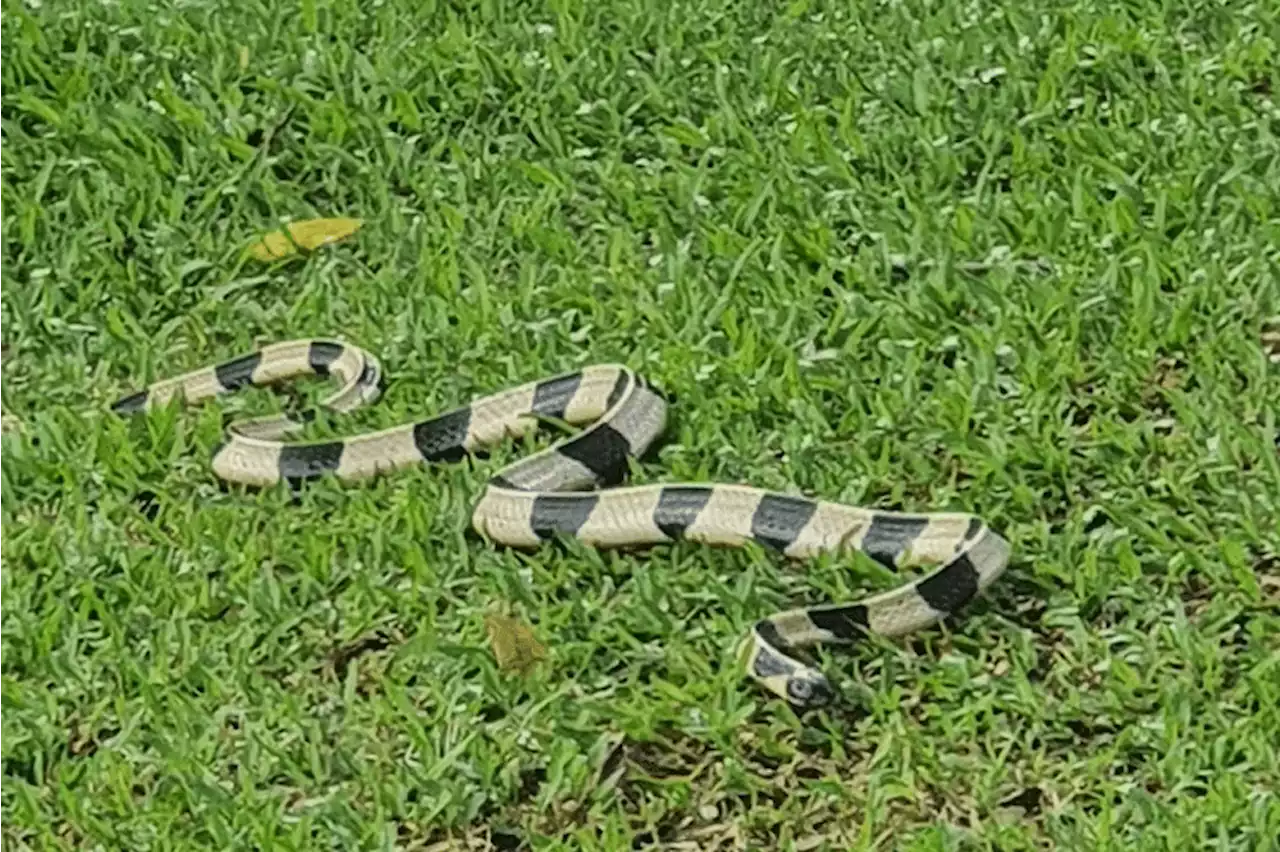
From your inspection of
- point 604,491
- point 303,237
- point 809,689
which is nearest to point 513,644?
point 604,491

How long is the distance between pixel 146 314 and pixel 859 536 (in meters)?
2.47

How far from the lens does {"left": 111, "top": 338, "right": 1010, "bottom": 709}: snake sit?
534 centimetres

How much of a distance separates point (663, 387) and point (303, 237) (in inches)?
59.4

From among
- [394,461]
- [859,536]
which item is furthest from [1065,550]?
[394,461]

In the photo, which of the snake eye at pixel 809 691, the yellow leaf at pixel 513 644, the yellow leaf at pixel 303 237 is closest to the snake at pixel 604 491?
the snake eye at pixel 809 691

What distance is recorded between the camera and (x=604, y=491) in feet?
19.2

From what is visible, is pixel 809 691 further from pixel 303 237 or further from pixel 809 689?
pixel 303 237

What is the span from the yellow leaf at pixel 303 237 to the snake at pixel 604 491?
0.55 m

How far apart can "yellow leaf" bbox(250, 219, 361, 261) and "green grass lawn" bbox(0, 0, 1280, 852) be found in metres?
0.05

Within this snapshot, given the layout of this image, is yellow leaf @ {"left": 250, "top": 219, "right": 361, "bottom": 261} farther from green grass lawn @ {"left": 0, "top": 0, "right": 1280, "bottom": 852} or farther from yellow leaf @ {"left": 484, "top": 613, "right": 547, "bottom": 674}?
yellow leaf @ {"left": 484, "top": 613, "right": 547, "bottom": 674}

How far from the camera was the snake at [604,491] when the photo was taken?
5.34 m

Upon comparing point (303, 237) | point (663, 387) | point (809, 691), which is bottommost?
point (303, 237)

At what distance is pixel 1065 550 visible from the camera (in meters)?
5.53

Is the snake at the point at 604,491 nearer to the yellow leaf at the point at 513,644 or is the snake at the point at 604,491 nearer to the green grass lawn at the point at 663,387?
the green grass lawn at the point at 663,387
